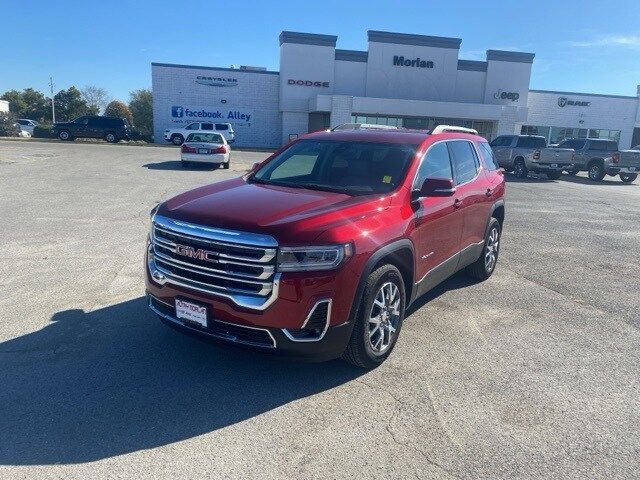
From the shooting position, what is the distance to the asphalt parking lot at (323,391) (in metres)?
2.98

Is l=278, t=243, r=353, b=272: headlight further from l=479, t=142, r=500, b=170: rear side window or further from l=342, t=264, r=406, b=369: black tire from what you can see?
l=479, t=142, r=500, b=170: rear side window

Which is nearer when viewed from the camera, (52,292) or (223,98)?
(52,292)

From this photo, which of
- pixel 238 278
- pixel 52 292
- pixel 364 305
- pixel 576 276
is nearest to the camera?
pixel 238 278

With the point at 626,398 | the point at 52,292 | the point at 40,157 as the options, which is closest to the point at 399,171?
the point at 626,398

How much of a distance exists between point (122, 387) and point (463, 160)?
13.9 ft

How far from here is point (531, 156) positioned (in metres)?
23.9

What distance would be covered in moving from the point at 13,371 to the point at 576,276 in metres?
6.83

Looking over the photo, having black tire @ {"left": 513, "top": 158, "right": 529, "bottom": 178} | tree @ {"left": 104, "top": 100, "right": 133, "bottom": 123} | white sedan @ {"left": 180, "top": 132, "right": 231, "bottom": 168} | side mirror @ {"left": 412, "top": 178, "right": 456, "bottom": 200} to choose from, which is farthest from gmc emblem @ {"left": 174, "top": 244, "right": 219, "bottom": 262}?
tree @ {"left": 104, "top": 100, "right": 133, "bottom": 123}

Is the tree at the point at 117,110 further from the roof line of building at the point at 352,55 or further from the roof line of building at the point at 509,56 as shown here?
the roof line of building at the point at 509,56

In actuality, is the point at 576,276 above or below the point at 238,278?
below

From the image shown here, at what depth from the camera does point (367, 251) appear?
12.0 feet

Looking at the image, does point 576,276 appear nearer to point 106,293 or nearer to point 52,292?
point 106,293

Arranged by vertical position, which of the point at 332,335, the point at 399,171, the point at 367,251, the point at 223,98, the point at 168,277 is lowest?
the point at 332,335

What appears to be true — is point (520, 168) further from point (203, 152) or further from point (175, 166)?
point (175, 166)
